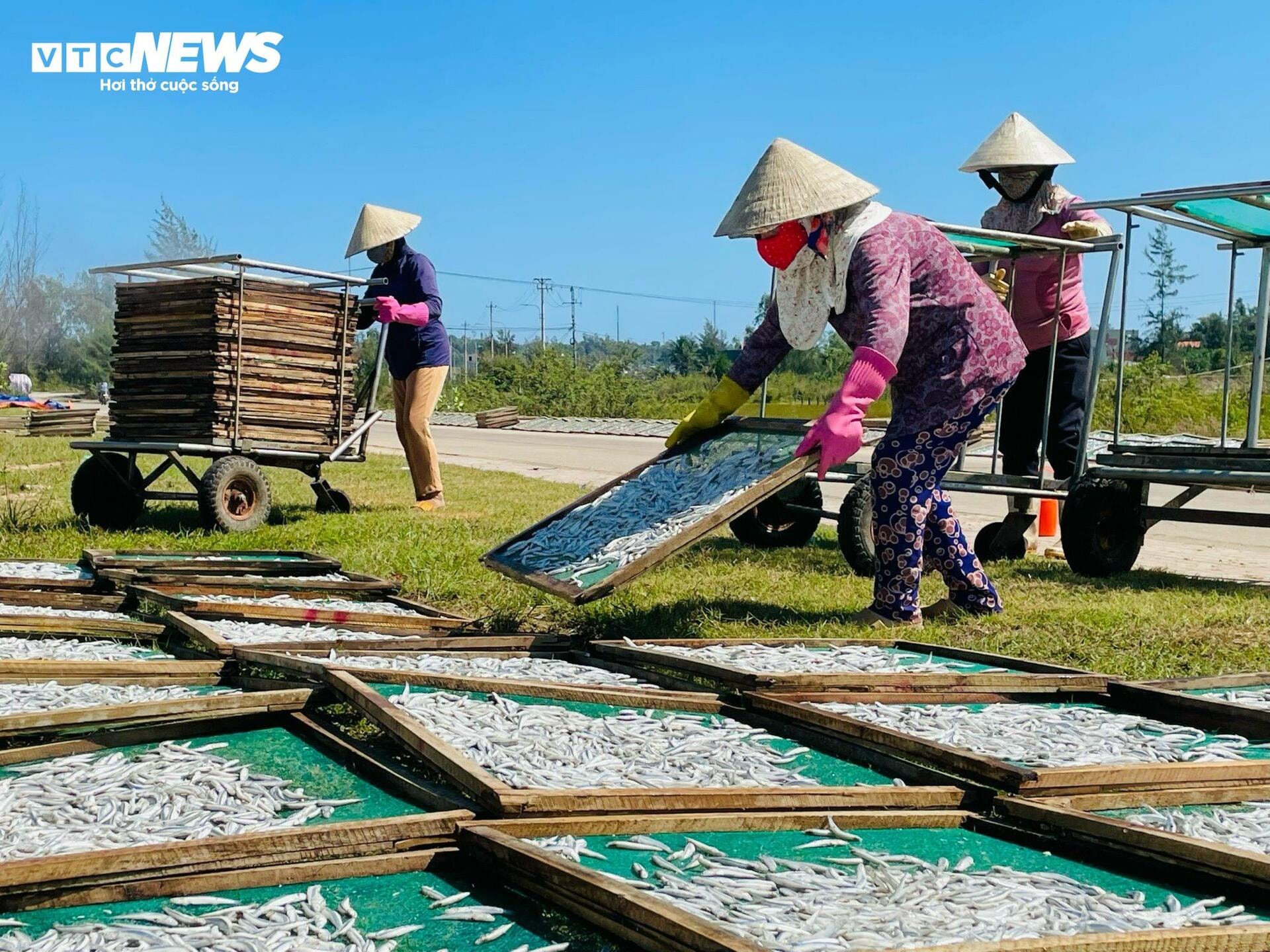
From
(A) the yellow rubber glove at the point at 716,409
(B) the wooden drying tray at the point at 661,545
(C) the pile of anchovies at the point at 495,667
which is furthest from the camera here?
(A) the yellow rubber glove at the point at 716,409

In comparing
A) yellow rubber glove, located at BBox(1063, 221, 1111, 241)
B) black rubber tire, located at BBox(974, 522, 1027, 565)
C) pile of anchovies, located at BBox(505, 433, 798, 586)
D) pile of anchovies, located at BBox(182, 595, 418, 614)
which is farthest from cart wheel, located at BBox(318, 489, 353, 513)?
yellow rubber glove, located at BBox(1063, 221, 1111, 241)

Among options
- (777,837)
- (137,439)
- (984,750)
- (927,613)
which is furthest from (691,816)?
(137,439)

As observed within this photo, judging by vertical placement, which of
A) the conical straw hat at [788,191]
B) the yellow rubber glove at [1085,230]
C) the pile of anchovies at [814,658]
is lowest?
the pile of anchovies at [814,658]

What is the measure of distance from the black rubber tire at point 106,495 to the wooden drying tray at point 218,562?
1536 millimetres

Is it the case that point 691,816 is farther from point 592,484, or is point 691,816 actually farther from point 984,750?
point 592,484

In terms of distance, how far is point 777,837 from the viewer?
10.5 feet

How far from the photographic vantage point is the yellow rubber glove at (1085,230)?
843 cm

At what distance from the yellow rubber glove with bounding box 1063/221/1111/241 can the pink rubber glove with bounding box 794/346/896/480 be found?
11.1ft

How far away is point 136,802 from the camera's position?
3303mm

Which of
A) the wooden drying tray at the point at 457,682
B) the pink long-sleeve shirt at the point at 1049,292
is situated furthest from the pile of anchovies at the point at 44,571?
the pink long-sleeve shirt at the point at 1049,292

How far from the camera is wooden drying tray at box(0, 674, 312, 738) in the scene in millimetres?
3750

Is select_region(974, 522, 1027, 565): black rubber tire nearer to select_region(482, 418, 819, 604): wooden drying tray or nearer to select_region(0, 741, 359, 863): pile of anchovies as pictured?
select_region(482, 418, 819, 604): wooden drying tray

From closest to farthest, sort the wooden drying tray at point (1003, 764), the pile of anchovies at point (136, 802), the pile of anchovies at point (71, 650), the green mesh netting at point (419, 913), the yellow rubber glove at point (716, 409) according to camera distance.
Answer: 1. the green mesh netting at point (419, 913)
2. the pile of anchovies at point (136, 802)
3. the wooden drying tray at point (1003, 764)
4. the pile of anchovies at point (71, 650)
5. the yellow rubber glove at point (716, 409)

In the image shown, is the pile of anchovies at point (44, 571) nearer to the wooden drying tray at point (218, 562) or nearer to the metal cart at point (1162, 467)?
the wooden drying tray at point (218, 562)
